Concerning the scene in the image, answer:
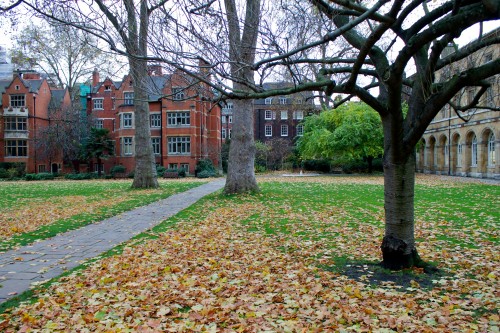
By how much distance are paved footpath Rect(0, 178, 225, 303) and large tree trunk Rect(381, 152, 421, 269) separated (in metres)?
5.00

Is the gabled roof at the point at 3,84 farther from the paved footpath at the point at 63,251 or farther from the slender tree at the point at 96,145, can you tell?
the paved footpath at the point at 63,251

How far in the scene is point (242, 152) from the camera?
1711 cm

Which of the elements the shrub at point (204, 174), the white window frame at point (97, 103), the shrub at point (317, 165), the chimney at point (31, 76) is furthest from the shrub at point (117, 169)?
the shrub at point (317, 165)

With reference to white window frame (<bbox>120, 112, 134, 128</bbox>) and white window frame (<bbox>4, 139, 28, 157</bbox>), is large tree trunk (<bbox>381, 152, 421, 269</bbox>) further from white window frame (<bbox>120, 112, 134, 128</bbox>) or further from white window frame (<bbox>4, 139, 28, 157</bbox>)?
white window frame (<bbox>4, 139, 28, 157</bbox>)

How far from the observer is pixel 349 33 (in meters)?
6.16

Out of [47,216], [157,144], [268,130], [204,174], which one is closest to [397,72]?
[47,216]

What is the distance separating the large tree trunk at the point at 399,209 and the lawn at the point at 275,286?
10.5 inches

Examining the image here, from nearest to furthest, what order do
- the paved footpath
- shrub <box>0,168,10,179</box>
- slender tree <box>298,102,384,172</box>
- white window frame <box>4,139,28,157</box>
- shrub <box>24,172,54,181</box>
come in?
the paved footpath
slender tree <box>298,102,384,172</box>
shrub <box>24,172,54,181</box>
shrub <box>0,168,10,179</box>
white window frame <box>4,139,28,157</box>

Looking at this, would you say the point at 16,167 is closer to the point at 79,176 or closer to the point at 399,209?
the point at 79,176

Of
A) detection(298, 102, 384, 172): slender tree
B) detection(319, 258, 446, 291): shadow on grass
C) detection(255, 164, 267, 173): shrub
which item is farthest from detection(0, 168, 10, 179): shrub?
detection(319, 258, 446, 291): shadow on grass

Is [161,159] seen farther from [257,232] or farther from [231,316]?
[231,316]

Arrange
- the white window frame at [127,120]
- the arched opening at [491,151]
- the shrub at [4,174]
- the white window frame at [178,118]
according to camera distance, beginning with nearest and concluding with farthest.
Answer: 1. the arched opening at [491,151]
2. the shrub at [4,174]
3. the white window frame at [178,118]
4. the white window frame at [127,120]

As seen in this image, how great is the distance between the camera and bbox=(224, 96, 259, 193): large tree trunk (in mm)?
16875

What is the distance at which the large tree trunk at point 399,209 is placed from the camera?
5700 mm
